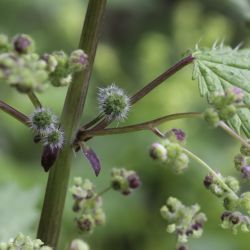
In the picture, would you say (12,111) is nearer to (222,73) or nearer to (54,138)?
(54,138)

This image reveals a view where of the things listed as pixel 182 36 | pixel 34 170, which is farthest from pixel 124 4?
pixel 34 170

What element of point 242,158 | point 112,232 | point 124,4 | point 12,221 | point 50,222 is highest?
point 124,4

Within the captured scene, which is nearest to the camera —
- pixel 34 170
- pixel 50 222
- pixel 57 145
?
pixel 57 145

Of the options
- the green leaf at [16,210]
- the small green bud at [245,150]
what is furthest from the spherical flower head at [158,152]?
the green leaf at [16,210]

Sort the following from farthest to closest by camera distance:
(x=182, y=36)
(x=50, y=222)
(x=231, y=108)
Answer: (x=182, y=36)
(x=50, y=222)
(x=231, y=108)

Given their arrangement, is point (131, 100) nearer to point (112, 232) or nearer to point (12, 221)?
point (12, 221)

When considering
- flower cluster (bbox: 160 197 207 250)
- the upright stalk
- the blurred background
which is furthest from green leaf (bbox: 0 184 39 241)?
flower cluster (bbox: 160 197 207 250)

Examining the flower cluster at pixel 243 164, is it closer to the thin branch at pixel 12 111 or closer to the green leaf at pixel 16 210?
the thin branch at pixel 12 111
